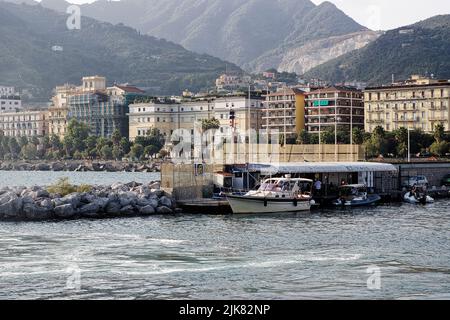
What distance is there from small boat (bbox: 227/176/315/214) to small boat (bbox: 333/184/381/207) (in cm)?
481

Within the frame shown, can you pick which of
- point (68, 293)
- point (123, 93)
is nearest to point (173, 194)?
point (68, 293)

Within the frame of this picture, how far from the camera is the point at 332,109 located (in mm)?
120062

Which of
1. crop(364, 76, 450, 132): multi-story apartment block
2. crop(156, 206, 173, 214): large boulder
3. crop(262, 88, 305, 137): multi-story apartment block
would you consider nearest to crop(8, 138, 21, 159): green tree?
crop(262, 88, 305, 137): multi-story apartment block

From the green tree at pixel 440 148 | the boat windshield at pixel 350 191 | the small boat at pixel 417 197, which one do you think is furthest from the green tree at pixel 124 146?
the boat windshield at pixel 350 191

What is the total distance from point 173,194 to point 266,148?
14.5m

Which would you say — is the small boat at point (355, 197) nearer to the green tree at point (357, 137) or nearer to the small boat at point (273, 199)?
the small boat at point (273, 199)

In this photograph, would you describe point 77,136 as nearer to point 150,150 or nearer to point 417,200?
point 150,150

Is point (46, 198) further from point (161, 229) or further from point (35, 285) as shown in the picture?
point (35, 285)

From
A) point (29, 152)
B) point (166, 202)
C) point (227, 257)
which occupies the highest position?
point (29, 152)

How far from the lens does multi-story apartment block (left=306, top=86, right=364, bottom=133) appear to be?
11969 centimetres

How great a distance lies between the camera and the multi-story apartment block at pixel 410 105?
109m

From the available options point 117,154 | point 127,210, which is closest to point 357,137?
point 127,210

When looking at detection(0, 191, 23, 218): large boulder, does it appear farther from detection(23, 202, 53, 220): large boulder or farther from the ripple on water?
the ripple on water

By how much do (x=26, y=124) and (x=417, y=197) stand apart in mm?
137816
